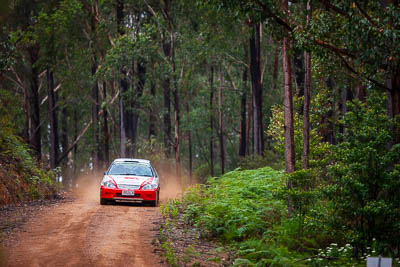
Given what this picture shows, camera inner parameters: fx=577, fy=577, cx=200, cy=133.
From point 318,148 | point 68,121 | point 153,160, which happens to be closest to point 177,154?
point 153,160

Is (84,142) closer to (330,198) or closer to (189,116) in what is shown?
(189,116)

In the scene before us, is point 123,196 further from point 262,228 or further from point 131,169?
point 262,228

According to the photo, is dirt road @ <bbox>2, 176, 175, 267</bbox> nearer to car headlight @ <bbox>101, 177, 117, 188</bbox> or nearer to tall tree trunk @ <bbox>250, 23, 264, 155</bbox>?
car headlight @ <bbox>101, 177, 117, 188</bbox>

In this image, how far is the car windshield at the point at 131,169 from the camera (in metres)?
18.8

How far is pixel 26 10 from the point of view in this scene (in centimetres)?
3331

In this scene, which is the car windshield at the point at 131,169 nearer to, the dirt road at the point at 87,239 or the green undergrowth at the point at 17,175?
the dirt road at the point at 87,239

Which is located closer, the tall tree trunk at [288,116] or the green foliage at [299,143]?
the tall tree trunk at [288,116]

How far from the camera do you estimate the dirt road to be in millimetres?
9742

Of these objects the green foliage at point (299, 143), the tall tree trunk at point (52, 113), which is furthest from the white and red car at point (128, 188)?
the tall tree trunk at point (52, 113)

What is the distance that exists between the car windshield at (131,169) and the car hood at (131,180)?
0.53 metres

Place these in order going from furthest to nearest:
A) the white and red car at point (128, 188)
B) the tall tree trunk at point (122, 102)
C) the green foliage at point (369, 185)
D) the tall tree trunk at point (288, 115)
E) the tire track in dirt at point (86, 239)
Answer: the tall tree trunk at point (122, 102) < the white and red car at point (128, 188) < the tall tree trunk at point (288, 115) < the green foliage at point (369, 185) < the tire track in dirt at point (86, 239)

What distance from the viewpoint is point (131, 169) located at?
1909 cm

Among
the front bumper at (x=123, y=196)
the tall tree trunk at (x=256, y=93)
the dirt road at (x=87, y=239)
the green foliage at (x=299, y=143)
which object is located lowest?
the dirt road at (x=87, y=239)

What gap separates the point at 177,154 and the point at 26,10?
12.1 metres
